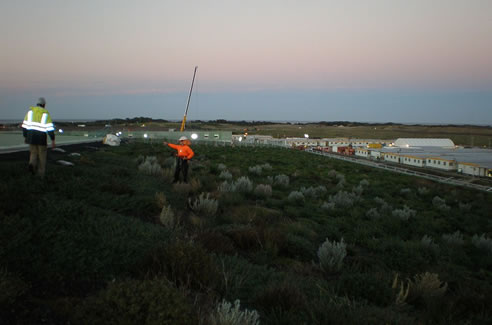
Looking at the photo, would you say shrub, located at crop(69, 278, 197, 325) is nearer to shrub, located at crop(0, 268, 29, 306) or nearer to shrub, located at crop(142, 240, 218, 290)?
shrub, located at crop(0, 268, 29, 306)

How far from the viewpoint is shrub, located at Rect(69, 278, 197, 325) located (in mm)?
2488

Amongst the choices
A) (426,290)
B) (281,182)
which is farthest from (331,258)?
(281,182)

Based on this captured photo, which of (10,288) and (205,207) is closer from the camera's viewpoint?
(10,288)

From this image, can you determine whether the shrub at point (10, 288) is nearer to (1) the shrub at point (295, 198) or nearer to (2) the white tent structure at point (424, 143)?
(1) the shrub at point (295, 198)

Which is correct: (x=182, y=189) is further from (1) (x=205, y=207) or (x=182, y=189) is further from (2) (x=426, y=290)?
(2) (x=426, y=290)

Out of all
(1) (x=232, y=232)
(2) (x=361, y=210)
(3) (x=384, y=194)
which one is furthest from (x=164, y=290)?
(3) (x=384, y=194)

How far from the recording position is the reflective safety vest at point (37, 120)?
6.89m

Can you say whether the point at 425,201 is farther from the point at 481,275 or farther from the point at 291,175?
the point at 481,275

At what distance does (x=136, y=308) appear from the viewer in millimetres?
2508

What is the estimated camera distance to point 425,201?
48.2 ft

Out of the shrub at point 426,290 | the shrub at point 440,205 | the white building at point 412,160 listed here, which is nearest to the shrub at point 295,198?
the shrub at point 426,290

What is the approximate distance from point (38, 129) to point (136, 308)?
6070 mm

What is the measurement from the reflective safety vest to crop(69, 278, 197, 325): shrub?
5.57 meters

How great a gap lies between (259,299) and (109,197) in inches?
181
